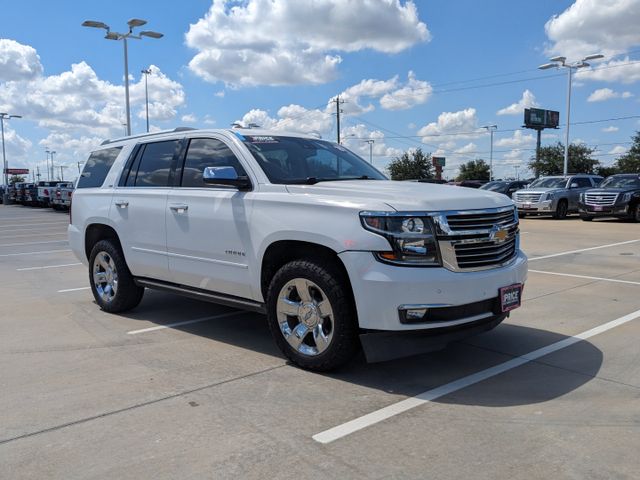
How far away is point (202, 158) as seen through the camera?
557 cm

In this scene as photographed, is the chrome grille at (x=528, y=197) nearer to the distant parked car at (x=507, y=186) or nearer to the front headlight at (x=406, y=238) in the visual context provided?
the distant parked car at (x=507, y=186)

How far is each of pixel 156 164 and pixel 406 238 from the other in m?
3.24

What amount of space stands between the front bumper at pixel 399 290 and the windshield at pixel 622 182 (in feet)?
65.8

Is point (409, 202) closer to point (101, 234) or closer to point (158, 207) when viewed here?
point (158, 207)

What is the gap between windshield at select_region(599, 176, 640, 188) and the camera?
838 inches

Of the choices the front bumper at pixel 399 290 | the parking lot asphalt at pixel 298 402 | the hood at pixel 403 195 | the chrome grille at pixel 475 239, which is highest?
the hood at pixel 403 195

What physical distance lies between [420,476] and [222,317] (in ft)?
12.9

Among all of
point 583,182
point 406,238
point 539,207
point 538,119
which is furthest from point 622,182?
point 538,119

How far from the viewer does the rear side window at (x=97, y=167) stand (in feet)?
22.5

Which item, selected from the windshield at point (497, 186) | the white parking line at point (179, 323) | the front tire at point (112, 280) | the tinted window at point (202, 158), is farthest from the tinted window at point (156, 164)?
the windshield at point (497, 186)

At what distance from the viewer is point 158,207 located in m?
5.80

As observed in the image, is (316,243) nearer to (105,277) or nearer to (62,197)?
(105,277)

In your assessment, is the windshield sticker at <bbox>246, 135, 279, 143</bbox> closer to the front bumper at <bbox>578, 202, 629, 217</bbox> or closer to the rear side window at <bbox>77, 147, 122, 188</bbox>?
the rear side window at <bbox>77, 147, 122, 188</bbox>

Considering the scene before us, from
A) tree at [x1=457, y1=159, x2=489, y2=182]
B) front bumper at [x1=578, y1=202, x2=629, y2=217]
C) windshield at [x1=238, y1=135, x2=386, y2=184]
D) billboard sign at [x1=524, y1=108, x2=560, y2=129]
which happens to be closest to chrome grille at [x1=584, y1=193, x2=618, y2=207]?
front bumper at [x1=578, y1=202, x2=629, y2=217]
